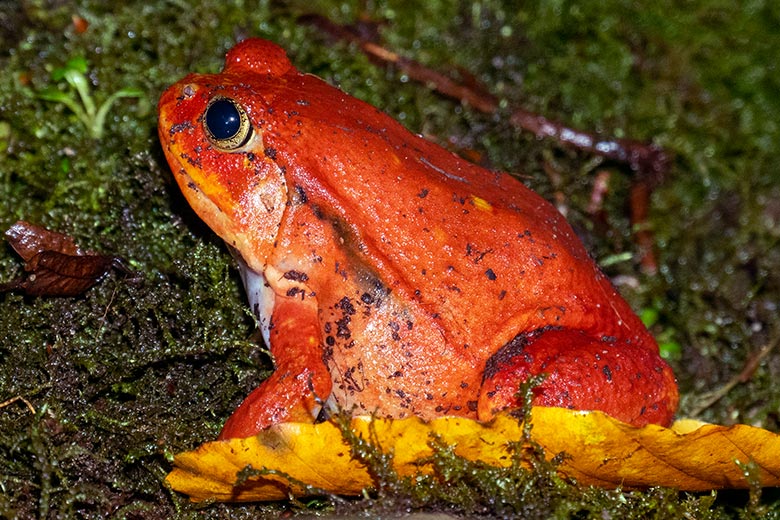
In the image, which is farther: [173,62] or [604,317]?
[173,62]

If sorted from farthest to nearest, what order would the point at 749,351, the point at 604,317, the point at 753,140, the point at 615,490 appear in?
1. the point at 753,140
2. the point at 749,351
3. the point at 604,317
4. the point at 615,490

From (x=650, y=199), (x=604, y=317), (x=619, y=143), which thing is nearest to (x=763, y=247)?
(x=650, y=199)

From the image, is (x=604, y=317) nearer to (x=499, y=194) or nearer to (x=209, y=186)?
(x=499, y=194)

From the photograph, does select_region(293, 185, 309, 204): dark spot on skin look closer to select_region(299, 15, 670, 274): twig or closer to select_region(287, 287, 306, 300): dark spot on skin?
select_region(287, 287, 306, 300): dark spot on skin

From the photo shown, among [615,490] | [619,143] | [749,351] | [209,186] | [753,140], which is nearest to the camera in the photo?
[615,490]

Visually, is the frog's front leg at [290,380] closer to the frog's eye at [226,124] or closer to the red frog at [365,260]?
the red frog at [365,260]

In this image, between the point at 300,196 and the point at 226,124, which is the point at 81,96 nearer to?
the point at 226,124

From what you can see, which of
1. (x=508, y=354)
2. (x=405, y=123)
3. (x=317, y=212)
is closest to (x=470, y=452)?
(x=508, y=354)
